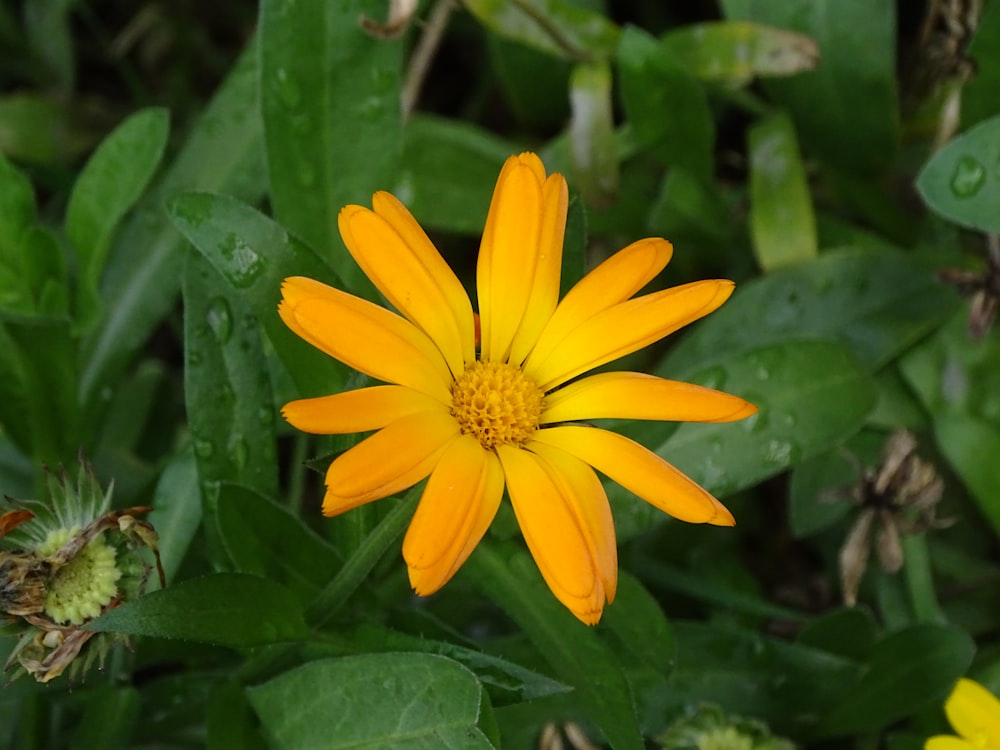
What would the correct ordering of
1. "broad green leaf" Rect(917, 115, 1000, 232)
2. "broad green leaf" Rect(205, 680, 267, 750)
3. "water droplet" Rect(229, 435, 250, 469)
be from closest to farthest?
"broad green leaf" Rect(205, 680, 267, 750) → "water droplet" Rect(229, 435, 250, 469) → "broad green leaf" Rect(917, 115, 1000, 232)

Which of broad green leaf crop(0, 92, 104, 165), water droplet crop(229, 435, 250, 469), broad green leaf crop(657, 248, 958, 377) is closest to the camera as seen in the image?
water droplet crop(229, 435, 250, 469)

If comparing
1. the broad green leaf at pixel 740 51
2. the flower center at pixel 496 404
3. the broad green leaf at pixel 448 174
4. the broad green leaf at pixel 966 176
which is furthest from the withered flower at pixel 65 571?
the broad green leaf at pixel 740 51

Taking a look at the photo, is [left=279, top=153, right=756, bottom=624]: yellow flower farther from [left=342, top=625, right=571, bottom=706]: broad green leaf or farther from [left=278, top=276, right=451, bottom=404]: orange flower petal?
[left=342, top=625, right=571, bottom=706]: broad green leaf

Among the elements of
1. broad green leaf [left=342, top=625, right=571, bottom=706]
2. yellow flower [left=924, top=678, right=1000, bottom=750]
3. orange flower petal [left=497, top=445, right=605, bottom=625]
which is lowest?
yellow flower [left=924, top=678, right=1000, bottom=750]

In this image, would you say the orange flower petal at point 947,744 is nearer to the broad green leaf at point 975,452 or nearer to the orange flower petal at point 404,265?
the broad green leaf at point 975,452

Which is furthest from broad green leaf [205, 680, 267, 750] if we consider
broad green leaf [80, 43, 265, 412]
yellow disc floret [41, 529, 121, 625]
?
broad green leaf [80, 43, 265, 412]

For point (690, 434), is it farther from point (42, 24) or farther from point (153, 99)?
point (42, 24)

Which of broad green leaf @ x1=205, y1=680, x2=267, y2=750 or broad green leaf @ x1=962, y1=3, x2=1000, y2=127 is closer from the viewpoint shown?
broad green leaf @ x1=205, y1=680, x2=267, y2=750
